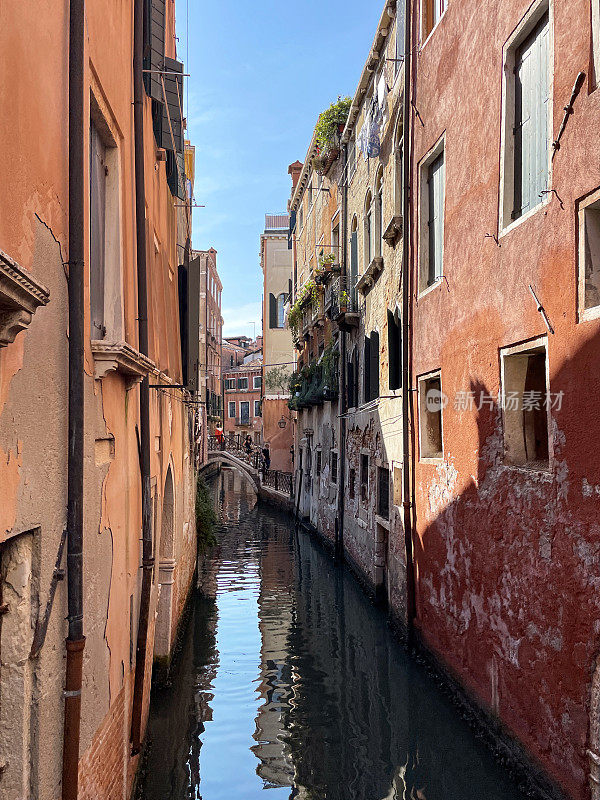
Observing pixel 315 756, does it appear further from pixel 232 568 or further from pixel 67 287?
pixel 232 568

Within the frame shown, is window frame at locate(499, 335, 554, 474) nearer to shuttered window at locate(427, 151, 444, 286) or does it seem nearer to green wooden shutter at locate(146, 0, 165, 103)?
shuttered window at locate(427, 151, 444, 286)

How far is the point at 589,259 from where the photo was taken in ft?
16.4

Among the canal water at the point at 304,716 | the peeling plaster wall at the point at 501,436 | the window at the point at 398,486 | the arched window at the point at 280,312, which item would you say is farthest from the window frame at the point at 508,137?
the arched window at the point at 280,312

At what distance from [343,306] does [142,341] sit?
32.3ft

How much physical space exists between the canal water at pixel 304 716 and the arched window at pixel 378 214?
6.20 m

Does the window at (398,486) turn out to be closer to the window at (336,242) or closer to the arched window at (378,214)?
the arched window at (378,214)

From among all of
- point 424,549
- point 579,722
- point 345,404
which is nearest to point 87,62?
point 579,722

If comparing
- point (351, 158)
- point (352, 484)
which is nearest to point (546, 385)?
point (352, 484)

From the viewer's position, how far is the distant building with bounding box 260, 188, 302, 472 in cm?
3372

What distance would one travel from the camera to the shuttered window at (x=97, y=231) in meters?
4.62

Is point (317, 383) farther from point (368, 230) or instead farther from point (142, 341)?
point (142, 341)

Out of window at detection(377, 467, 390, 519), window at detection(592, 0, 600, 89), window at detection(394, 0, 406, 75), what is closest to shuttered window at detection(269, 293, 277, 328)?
window at detection(377, 467, 390, 519)

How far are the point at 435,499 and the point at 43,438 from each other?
6.14 m

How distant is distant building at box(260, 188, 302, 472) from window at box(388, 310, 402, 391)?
22.3m
